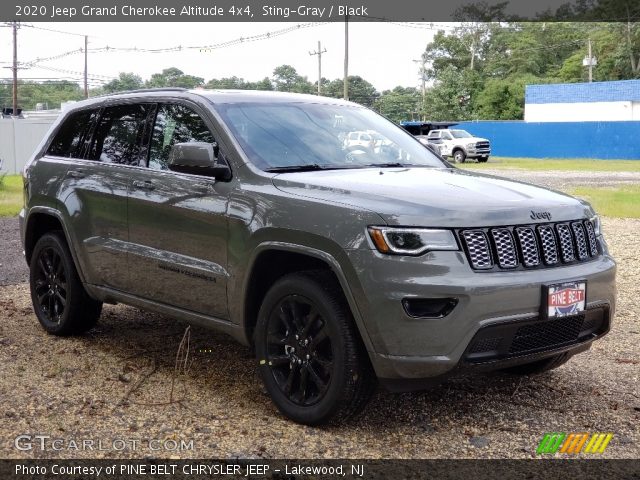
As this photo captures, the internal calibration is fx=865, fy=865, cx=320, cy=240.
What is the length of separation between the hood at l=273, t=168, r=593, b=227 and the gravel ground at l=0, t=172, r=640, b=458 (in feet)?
3.81

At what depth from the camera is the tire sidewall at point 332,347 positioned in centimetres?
441

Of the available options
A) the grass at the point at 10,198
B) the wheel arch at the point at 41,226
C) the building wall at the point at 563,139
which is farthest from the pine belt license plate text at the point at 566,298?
the building wall at the point at 563,139

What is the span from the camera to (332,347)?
4441mm

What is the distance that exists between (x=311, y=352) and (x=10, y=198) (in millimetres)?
17207

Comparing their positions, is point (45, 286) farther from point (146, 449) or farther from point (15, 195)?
point (15, 195)

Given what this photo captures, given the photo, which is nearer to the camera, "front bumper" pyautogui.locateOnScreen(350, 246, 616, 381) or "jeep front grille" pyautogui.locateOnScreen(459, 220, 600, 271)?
"front bumper" pyautogui.locateOnScreen(350, 246, 616, 381)

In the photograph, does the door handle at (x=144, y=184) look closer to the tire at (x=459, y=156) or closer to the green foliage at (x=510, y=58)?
the tire at (x=459, y=156)

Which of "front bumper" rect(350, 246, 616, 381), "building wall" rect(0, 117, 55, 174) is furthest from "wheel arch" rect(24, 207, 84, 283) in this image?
"building wall" rect(0, 117, 55, 174)

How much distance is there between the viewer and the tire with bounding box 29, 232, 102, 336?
6.57m

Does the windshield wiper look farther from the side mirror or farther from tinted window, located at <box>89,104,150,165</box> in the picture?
tinted window, located at <box>89,104,150,165</box>

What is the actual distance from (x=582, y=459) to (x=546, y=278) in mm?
916
